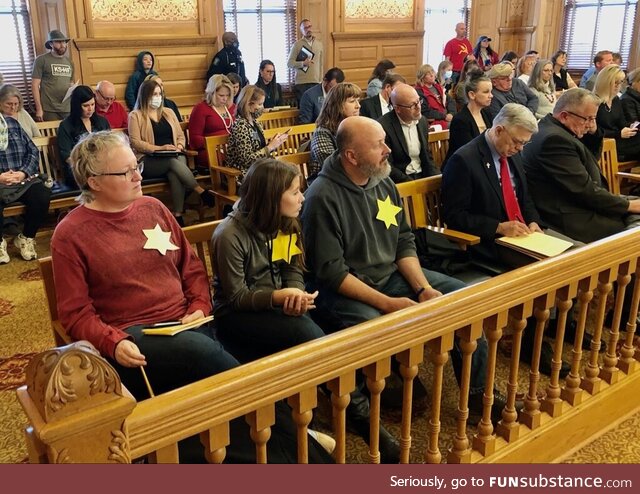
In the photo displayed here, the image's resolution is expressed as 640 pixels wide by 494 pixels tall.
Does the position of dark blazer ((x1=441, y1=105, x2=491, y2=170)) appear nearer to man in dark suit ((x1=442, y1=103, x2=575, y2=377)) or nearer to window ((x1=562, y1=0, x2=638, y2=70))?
man in dark suit ((x1=442, y1=103, x2=575, y2=377))

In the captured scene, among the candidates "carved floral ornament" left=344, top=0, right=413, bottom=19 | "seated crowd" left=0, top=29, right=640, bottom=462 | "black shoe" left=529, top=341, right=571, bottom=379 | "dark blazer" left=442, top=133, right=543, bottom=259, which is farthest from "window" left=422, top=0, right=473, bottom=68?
"black shoe" left=529, top=341, right=571, bottom=379

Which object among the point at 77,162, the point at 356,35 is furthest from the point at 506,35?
the point at 77,162

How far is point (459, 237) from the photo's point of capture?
289 centimetres

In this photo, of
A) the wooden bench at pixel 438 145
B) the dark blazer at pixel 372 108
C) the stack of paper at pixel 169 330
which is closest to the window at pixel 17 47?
the dark blazer at pixel 372 108

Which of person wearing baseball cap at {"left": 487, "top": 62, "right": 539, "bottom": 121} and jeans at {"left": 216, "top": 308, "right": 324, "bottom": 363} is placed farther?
person wearing baseball cap at {"left": 487, "top": 62, "right": 539, "bottom": 121}

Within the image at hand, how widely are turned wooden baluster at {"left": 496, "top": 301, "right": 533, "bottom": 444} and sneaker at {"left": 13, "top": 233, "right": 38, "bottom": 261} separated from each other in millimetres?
3433

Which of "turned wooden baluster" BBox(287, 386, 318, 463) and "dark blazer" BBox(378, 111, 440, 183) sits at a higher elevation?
"dark blazer" BBox(378, 111, 440, 183)

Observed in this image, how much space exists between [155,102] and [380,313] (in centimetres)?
337

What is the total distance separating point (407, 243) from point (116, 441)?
178 cm

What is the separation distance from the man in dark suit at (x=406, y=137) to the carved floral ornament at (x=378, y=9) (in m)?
5.08

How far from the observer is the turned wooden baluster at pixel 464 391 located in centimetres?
175

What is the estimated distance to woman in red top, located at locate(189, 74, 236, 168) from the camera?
5.18 metres

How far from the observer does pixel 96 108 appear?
525 cm

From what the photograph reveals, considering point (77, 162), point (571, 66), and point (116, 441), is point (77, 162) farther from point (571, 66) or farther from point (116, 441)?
point (571, 66)
